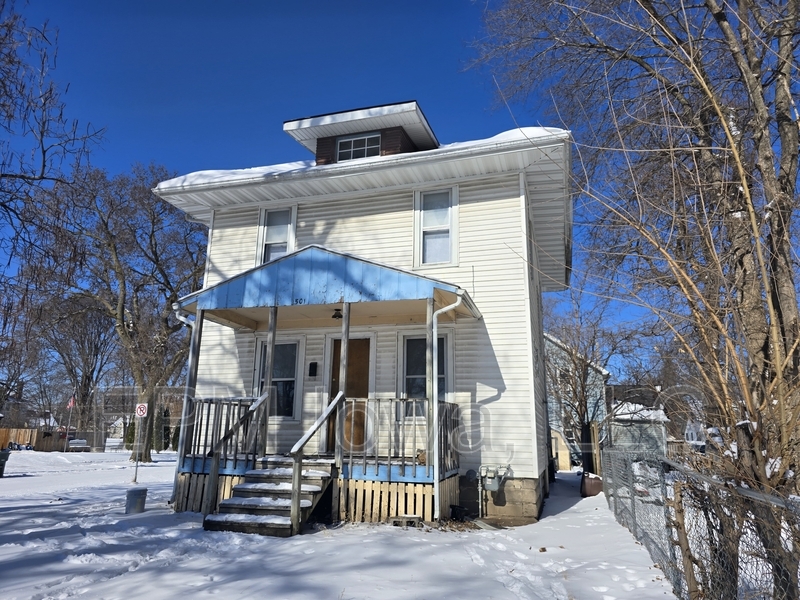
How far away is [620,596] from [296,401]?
23.2 ft

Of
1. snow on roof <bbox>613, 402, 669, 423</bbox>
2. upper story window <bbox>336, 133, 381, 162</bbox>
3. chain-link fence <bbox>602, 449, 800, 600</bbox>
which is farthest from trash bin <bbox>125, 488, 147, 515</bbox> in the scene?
snow on roof <bbox>613, 402, 669, 423</bbox>

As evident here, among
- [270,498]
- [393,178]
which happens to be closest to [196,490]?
[270,498]

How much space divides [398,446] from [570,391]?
17699 millimetres

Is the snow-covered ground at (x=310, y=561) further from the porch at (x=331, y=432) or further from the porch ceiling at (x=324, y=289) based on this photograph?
the porch ceiling at (x=324, y=289)

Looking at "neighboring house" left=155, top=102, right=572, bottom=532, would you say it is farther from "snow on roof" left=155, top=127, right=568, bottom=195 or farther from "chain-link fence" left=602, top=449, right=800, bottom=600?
"chain-link fence" left=602, top=449, right=800, bottom=600

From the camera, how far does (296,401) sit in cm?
1045

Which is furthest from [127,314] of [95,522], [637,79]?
[637,79]

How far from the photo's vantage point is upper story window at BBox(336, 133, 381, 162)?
12328 mm

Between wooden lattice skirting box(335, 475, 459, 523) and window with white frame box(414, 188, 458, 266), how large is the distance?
4.18 metres

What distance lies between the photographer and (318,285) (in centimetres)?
862

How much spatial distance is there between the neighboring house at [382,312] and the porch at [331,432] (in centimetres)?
3

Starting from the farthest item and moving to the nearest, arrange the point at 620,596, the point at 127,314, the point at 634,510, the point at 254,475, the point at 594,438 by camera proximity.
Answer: the point at 127,314, the point at 594,438, the point at 254,475, the point at 634,510, the point at 620,596

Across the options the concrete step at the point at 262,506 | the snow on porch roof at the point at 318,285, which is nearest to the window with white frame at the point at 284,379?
the snow on porch roof at the point at 318,285

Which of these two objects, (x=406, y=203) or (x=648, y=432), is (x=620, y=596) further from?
(x=648, y=432)
